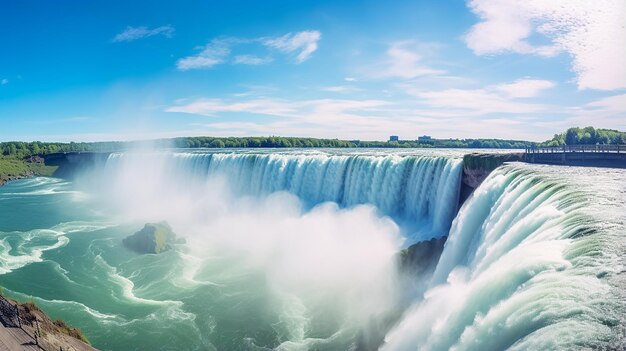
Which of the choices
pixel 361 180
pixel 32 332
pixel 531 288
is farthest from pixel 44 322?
pixel 361 180

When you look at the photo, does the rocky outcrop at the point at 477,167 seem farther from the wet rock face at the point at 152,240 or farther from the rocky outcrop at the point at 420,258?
the wet rock face at the point at 152,240

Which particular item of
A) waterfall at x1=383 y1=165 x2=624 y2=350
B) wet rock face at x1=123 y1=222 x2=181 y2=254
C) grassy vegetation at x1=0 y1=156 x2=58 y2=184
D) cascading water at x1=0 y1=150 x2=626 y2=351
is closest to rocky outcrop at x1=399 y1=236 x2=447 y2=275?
cascading water at x1=0 y1=150 x2=626 y2=351

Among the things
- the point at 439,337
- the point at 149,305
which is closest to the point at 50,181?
the point at 149,305

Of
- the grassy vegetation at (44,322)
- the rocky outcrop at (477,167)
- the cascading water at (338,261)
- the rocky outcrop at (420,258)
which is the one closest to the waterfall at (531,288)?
the cascading water at (338,261)

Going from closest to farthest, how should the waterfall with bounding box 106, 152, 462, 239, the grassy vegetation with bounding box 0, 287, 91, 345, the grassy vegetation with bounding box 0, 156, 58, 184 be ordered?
the grassy vegetation with bounding box 0, 287, 91, 345
the waterfall with bounding box 106, 152, 462, 239
the grassy vegetation with bounding box 0, 156, 58, 184

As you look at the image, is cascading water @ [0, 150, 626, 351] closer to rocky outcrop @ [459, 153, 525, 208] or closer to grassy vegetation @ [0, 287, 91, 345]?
rocky outcrop @ [459, 153, 525, 208]
